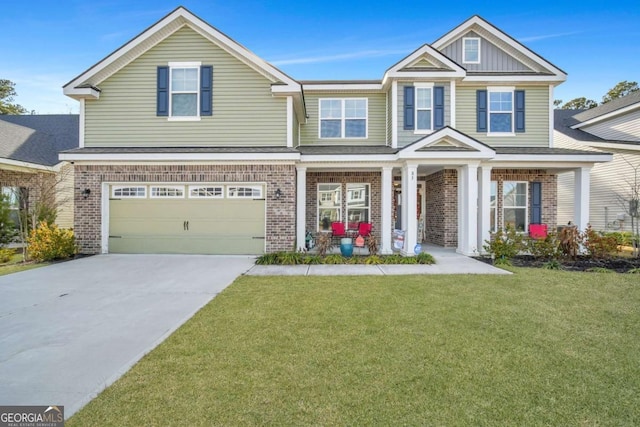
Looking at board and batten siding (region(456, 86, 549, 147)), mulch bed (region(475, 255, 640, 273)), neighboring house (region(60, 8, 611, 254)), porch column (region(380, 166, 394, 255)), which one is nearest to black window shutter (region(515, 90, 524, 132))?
board and batten siding (region(456, 86, 549, 147))

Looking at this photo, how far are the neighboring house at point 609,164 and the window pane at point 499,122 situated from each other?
371 centimetres

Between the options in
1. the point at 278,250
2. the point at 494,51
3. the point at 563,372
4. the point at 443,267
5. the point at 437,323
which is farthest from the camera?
the point at 494,51

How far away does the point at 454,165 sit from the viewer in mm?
11125

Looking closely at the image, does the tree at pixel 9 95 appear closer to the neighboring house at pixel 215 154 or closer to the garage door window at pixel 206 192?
the neighboring house at pixel 215 154

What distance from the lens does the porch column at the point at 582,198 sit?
36.9ft

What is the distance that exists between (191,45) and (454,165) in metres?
9.88

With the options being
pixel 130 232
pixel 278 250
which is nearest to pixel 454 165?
pixel 278 250

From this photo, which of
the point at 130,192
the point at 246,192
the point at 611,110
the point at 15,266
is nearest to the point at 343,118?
the point at 246,192

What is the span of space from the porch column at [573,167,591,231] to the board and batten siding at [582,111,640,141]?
22.9ft

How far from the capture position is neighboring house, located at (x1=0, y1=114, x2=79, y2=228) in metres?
12.2

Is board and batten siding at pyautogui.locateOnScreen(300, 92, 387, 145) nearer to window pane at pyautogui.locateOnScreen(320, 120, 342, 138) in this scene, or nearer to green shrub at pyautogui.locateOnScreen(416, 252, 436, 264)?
window pane at pyautogui.locateOnScreen(320, 120, 342, 138)

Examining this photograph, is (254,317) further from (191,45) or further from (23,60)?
(23,60)

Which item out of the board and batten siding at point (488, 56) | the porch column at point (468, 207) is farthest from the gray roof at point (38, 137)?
the board and batten siding at point (488, 56)

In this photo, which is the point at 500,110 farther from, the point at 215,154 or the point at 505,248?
the point at 215,154
